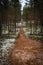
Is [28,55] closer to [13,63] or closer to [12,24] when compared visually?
[13,63]

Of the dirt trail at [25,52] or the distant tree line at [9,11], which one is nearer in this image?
the dirt trail at [25,52]

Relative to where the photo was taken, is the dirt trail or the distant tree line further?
the distant tree line

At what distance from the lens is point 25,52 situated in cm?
135

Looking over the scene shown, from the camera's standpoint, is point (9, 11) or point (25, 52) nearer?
point (25, 52)

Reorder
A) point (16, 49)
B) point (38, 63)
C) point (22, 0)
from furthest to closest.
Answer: point (22, 0), point (16, 49), point (38, 63)

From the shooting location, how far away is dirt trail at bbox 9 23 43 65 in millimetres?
1254

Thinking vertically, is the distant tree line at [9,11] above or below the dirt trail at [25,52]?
above

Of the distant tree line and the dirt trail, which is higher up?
the distant tree line

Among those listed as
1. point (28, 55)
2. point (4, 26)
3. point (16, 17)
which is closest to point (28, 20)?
point (16, 17)

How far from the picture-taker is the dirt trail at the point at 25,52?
1254 mm

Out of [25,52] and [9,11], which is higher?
[9,11]

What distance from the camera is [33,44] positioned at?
142 cm

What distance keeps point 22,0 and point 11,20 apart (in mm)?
180

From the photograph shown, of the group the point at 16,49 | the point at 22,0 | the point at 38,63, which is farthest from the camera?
the point at 22,0
